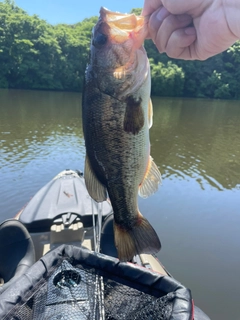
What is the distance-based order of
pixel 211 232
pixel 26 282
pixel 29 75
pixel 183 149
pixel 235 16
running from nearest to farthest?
pixel 235 16, pixel 26 282, pixel 211 232, pixel 183 149, pixel 29 75

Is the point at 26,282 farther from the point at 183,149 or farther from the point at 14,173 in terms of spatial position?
the point at 183,149

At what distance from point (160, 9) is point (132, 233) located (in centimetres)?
131

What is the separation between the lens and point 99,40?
1831mm

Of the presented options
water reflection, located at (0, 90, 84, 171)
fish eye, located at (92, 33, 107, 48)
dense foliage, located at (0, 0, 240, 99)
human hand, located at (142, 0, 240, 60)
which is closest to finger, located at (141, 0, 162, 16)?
human hand, located at (142, 0, 240, 60)

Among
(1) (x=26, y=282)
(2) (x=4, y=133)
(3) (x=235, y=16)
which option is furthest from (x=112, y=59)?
(2) (x=4, y=133)

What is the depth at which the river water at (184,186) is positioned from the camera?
6410mm

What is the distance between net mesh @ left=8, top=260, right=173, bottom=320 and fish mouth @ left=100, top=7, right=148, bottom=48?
1.88 meters

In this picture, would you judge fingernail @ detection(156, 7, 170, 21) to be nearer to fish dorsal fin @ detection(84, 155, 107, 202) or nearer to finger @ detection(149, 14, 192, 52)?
finger @ detection(149, 14, 192, 52)

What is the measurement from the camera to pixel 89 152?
1.84 metres

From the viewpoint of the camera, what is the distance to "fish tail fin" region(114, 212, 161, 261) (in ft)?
6.35

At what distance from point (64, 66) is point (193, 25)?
4237 centimetres

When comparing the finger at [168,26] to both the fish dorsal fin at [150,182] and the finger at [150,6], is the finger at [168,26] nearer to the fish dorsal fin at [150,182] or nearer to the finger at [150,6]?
the finger at [150,6]

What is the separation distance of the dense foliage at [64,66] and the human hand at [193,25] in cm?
3872

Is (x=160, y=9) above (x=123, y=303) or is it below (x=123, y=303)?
above
